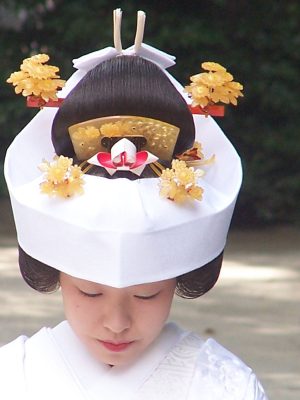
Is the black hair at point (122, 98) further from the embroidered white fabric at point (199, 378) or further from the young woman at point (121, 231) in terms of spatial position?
the embroidered white fabric at point (199, 378)

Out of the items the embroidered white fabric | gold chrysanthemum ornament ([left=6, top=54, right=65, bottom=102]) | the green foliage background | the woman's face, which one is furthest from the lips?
the green foliage background

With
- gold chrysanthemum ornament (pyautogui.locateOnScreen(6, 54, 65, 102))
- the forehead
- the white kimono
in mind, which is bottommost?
the white kimono

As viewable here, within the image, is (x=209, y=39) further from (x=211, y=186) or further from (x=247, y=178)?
(x=211, y=186)

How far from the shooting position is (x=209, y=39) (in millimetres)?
7734

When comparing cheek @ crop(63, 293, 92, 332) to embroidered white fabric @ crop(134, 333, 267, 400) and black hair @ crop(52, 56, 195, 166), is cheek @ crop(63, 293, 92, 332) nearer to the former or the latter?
embroidered white fabric @ crop(134, 333, 267, 400)

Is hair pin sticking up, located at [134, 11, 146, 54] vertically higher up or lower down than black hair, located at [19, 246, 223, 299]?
higher up

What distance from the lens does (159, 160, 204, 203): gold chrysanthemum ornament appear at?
86.9 inches

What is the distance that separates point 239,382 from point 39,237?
1.74ft

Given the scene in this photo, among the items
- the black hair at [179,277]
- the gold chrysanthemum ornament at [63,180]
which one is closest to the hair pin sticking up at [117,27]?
the gold chrysanthemum ornament at [63,180]

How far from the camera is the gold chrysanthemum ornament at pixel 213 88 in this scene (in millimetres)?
2377

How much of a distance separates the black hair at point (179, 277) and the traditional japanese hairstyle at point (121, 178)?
0.4 inches

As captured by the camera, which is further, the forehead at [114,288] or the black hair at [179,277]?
the black hair at [179,277]

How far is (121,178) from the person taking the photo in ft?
7.34

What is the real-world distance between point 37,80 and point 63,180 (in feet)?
0.88
